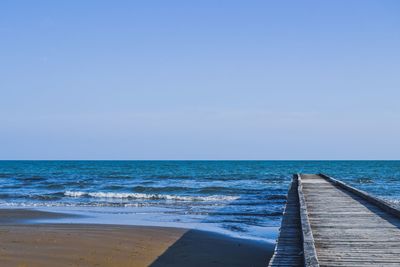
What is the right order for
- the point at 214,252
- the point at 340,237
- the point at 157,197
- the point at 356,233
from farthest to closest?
the point at 157,197 < the point at 214,252 < the point at 356,233 < the point at 340,237

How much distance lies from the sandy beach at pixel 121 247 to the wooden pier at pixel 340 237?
1.65 meters

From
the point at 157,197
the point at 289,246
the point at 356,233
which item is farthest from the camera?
the point at 157,197

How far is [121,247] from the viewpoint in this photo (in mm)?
10508

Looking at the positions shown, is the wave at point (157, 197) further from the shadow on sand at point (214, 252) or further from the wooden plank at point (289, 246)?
the wooden plank at point (289, 246)

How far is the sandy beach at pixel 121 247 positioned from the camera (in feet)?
29.7

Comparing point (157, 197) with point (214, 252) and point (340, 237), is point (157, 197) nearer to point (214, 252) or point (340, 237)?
point (214, 252)

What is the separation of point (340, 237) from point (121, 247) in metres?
5.40

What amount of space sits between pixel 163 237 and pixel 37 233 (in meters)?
3.24

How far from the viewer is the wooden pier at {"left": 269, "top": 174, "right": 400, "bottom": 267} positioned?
17.6 feet

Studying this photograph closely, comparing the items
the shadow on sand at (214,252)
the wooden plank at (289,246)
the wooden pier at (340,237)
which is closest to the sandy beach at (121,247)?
the shadow on sand at (214,252)

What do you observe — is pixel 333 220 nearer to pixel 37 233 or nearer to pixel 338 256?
pixel 338 256

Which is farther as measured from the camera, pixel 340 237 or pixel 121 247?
pixel 121 247

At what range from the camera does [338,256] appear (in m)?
5.56

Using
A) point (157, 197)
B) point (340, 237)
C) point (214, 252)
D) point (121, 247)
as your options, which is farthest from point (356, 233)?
point (157, 197)
